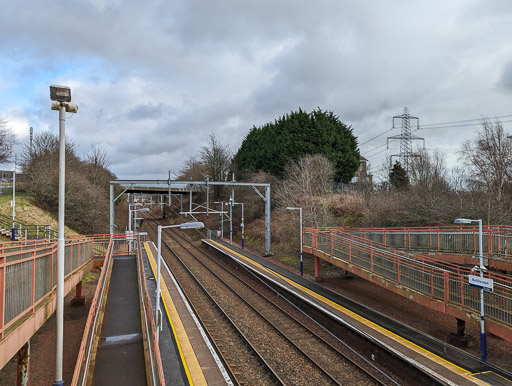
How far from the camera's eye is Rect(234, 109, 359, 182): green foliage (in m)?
42.3

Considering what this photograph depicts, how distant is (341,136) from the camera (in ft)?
144

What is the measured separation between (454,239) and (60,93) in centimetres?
1688

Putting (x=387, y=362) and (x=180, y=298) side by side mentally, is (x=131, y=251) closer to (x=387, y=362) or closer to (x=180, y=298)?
(x=180, y=298)

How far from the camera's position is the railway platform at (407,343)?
962 cm

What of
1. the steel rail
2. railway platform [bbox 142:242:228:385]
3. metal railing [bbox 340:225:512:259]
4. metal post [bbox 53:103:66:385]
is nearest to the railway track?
the steel rail

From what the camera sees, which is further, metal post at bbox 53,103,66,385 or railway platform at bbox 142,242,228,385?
railway platform at bbox 142,242,228,385

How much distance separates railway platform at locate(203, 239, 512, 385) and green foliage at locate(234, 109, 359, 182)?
A: 24.8m

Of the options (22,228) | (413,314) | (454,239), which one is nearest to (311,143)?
(454,239)

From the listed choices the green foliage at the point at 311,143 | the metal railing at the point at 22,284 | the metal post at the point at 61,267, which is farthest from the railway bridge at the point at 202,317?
the green foliage at the point at 311,143

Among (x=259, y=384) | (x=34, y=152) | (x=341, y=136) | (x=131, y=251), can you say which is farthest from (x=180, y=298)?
(x=34, y=152)

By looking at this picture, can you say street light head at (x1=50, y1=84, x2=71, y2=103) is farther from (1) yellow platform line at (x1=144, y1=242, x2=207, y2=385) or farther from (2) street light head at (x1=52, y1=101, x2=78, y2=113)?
(1) yellow platform line at (x1=144, y1=242, x2=207, y2=385)

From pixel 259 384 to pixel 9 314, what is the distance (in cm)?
705

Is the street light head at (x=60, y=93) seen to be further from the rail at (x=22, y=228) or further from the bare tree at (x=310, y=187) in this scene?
the bare tree at (x=310, y=187)

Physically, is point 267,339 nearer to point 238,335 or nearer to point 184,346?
point 238,335
